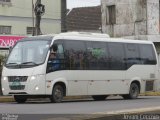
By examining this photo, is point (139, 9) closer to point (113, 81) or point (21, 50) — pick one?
point (113, 81)

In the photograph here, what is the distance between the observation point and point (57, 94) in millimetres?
25109

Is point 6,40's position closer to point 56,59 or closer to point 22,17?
point 22,17

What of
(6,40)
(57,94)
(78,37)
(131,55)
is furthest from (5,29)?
(57,94)

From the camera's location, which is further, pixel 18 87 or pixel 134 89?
pixel 134 89

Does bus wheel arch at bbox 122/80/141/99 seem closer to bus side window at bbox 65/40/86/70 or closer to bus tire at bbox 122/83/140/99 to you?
bus tire at bbox 122/83/140/99

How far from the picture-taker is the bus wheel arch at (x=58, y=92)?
981 inches

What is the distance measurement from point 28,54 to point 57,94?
7.18 ft

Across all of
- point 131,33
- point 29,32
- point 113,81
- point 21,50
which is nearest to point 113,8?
point 131,33

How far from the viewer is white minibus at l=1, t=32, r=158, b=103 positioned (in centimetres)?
2450

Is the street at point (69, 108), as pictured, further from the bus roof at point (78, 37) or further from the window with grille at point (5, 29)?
the window with grille at point (5, 29)

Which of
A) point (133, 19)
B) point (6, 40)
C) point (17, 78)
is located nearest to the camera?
point (17, 78)

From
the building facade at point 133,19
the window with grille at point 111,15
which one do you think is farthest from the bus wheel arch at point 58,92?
the window with grille at point 111,15

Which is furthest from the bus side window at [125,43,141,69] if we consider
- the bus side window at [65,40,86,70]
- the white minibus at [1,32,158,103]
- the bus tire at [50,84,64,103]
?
the bus tire at [50,84,64,103]

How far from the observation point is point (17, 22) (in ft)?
141
